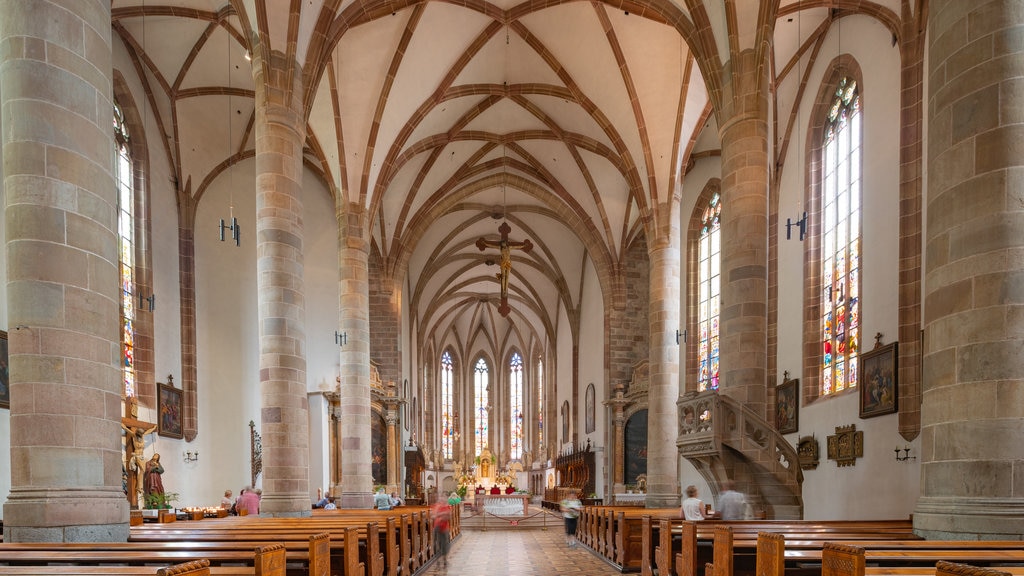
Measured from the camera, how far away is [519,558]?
13430 millimetres

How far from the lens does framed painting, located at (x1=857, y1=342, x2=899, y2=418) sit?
11.6 metres

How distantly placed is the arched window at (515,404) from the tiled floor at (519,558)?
2855cm

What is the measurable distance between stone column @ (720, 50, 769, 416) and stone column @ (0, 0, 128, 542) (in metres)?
8.32

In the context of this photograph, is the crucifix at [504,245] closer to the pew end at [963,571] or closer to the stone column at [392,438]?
the stone column at [392,438]

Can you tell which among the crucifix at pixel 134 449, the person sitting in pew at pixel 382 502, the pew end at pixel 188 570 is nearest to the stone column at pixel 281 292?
the crucifix at pixel 134 449

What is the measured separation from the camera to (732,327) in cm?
1125

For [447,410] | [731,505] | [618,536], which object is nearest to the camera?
[731,505]

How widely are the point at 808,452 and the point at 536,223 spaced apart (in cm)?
1705

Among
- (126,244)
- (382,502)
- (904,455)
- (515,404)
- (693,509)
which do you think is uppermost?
(126,244)

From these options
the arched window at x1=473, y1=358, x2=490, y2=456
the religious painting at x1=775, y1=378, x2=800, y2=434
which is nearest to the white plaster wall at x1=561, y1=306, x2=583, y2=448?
→ the arched window at x1=473, y1=358, x2=490, y2=456

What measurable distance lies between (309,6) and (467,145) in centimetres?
1094

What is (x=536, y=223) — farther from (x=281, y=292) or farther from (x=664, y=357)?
(x=281, y=292)

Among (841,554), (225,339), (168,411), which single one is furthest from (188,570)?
(225,339)

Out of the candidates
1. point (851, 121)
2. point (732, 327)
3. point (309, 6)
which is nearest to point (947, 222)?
point (732, 327)
